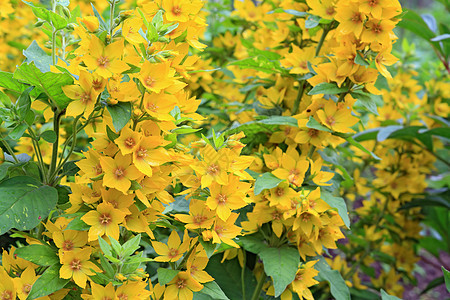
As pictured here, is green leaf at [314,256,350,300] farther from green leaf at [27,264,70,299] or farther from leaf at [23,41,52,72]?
leaf at [23,41,52,72]

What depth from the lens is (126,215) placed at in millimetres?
1021

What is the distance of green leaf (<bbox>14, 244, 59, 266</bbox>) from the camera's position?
96 cm

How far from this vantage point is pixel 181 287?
3.44ft

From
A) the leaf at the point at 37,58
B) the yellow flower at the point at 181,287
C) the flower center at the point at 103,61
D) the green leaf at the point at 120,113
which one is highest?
the flower center at the point at 103,61

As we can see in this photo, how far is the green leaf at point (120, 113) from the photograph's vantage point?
0.91m

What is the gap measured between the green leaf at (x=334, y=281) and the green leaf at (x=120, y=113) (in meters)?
0.87

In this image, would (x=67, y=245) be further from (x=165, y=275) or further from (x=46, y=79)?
(x=46, y=79)

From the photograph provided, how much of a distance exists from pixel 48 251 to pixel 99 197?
18 centimetres

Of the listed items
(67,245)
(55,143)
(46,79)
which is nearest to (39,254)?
(67,245)

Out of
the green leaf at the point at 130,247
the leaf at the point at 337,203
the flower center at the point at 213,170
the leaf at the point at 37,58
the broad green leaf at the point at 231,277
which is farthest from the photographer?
the broad green leaf at the point at 231,277

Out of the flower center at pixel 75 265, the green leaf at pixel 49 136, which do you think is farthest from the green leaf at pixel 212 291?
the green leaf at pixel 49 136

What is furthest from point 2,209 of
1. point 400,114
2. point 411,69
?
point 411,69

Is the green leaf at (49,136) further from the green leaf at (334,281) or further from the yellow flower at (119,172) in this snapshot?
the green leaf at (334,281)

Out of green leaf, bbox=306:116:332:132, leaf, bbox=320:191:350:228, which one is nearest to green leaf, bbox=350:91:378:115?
green leaf, bbox=306:116:332:132
